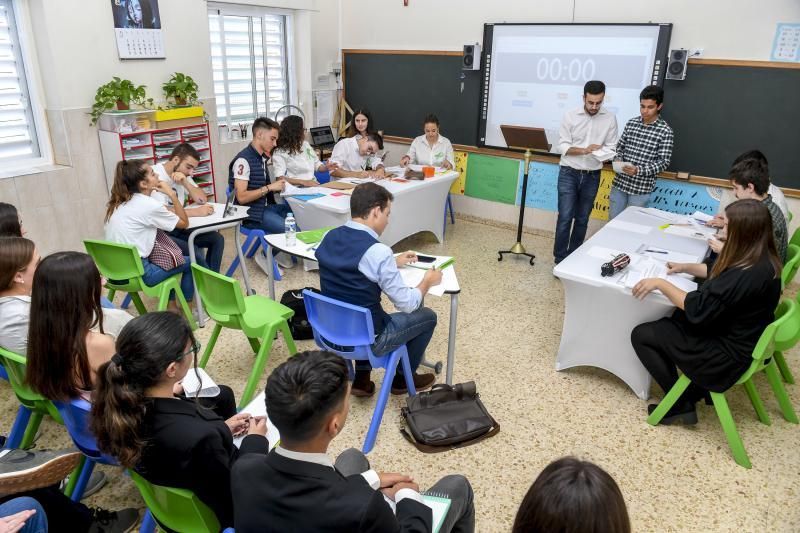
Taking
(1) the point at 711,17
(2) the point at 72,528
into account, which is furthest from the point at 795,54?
(2) the point at 72,528

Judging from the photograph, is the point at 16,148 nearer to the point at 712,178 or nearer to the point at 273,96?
the point at 273,96

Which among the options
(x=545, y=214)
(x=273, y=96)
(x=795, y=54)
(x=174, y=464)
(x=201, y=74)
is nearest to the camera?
(x=174, y=464)

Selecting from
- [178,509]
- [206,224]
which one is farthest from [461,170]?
[178,509]

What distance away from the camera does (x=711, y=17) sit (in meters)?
4.86

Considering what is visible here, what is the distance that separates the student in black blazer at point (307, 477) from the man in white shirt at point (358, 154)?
451cm

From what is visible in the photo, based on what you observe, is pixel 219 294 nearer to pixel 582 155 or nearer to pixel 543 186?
pixel 582 155

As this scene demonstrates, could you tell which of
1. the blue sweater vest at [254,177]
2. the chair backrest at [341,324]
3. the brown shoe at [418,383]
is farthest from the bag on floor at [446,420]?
the blue sweater vest at [254,177]

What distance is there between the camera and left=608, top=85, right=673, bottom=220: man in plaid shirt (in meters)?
4.57

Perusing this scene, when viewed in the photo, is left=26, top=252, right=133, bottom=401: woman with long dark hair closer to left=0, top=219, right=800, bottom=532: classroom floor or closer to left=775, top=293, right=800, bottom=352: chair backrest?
left=0, top=219, right=800, bottom=532: classroom floor

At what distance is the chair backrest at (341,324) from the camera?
A: 8.71ft

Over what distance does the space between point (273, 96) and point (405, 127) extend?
1.70 metres

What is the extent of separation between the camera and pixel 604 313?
324 centimetres

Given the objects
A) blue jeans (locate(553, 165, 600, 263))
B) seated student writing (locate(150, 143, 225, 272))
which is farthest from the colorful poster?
seated student writing (locate(150, 143, 225, 272))

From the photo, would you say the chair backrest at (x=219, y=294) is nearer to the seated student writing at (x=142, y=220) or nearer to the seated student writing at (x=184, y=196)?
the seated student writing at (x=142, y=220)
